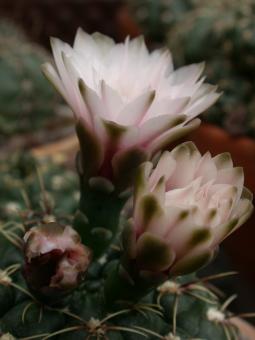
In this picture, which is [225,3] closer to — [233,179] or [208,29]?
[208,29]

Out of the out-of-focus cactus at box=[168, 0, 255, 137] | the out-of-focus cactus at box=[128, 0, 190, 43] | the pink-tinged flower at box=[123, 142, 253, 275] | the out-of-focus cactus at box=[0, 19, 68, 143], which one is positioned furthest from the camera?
the out-of-focus cactus at box=[128, 0, 190, 43]

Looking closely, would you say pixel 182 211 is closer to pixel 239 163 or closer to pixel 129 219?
pixel 129 219

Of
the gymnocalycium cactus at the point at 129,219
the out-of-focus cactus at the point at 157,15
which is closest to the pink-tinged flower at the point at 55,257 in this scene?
the gymnocalycium cactus at the point at 129,219

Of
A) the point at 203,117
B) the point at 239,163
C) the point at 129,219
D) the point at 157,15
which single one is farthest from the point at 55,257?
the point at 157,15

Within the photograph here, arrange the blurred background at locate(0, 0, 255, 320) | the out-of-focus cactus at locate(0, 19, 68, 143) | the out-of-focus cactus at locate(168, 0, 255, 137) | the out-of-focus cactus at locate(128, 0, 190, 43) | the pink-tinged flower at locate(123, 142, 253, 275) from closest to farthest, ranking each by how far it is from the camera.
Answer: the pink-tinged flower at locate(123, 142, 253, 275) < the blurred background at locate(0, 0, 255, 320) < the out-of-focus cactus at locate(168, 0, 255, 137) < the out-of-focus cactus at locate(0, 19, 68, 143) < the out-of-focus cactus at locate(128, 0, 190, 43)

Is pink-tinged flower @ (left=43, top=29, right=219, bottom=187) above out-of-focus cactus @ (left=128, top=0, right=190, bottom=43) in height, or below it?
above

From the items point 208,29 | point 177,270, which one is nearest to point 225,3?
point 208,29

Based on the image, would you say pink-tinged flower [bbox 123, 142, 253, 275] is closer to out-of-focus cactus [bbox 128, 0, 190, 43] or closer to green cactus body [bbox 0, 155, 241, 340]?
green cactus body [bbox 0, 155, 241, 340]

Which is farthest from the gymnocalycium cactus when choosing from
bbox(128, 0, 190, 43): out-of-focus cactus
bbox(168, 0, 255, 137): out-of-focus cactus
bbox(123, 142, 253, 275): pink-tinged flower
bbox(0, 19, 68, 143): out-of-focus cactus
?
bbox(128, 0, 190, 43): out-of-focus cactus
